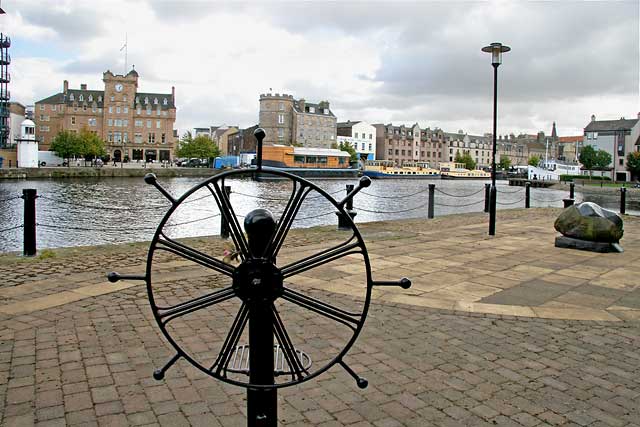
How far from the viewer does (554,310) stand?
5789mm

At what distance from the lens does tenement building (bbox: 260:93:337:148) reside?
105 metres

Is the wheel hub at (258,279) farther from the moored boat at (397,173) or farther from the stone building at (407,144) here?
the stone building at (407,144)

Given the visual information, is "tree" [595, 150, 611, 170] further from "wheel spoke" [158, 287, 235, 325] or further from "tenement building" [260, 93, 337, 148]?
"wheel spoke" [158, 287, 235, 325]

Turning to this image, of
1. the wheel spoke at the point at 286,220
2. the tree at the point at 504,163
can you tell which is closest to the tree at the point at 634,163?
the tree at the point at 504,163

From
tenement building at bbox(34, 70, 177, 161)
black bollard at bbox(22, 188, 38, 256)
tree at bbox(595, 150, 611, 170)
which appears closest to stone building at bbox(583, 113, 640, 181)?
tree at bbox(595, 150, 611, 170)

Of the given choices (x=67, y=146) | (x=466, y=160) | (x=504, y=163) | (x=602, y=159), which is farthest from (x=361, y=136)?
(x=67, y=146)

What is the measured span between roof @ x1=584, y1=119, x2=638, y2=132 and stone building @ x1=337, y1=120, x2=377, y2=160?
46754 mm

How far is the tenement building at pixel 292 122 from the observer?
345ft

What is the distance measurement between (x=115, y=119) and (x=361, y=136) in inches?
2075

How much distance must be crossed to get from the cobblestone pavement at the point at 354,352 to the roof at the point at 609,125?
116 metres

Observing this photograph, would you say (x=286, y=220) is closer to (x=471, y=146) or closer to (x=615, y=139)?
(x=615, y=139)

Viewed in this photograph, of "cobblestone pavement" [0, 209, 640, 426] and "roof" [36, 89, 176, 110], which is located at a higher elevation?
"roof" [36, 89, 176, 110]

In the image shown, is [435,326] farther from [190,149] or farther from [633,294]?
[190,149]

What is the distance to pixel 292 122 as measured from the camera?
107 meters
